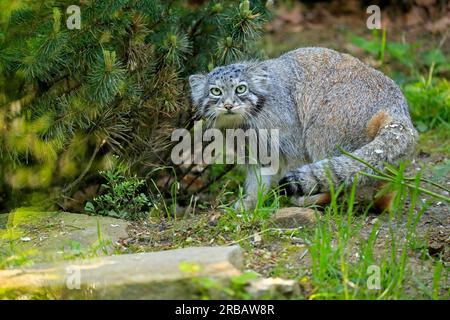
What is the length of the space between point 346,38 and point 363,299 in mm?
7122

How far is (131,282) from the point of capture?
4145mm

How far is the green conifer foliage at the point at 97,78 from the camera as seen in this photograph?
19.5 ft

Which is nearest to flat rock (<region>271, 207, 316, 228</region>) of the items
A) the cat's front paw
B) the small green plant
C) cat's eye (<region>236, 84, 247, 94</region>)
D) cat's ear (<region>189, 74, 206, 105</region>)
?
the cat's front paw

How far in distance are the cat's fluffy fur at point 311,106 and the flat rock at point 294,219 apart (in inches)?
17.1

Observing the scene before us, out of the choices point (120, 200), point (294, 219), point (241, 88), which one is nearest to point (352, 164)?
point (294, 219)

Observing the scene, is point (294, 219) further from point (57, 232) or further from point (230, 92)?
point (57, 232)

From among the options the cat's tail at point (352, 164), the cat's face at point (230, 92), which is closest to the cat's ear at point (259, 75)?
the cat's face at point (230, 92)

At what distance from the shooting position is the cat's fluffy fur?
21.1 feet

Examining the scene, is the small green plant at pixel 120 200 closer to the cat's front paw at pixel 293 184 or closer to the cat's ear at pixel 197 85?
the cat's ear at pixel 197 85

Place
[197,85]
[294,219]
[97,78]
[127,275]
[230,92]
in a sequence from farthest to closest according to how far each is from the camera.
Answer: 1. [197,85]
2. [230,92]
3. [97,78]
4. [294,219]
5. [127,275]

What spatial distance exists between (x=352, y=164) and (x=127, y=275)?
2.33 metres

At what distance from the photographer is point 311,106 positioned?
680cm

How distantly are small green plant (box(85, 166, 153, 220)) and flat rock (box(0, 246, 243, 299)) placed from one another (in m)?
1.48
